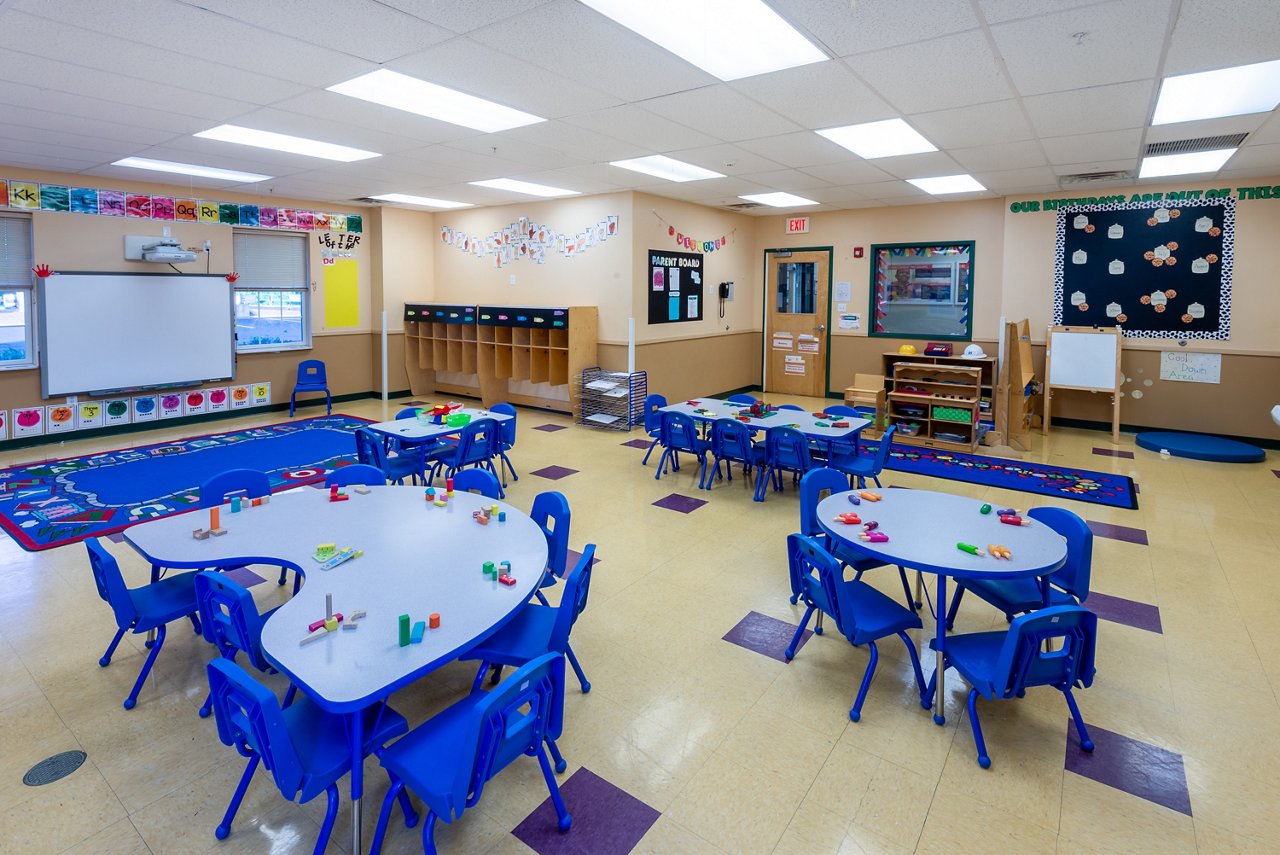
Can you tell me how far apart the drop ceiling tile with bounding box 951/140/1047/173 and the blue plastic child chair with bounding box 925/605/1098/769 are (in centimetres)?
464

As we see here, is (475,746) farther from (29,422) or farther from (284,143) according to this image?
(29,422)

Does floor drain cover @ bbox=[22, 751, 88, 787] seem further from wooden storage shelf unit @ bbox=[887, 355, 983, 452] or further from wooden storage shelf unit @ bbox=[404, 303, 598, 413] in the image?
wooden storage shelf unit @ bbox=[887, 355, 983, 452]

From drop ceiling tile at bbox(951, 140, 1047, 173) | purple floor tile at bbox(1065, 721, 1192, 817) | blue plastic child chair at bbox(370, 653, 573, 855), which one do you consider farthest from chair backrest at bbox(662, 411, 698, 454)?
blue plastic child chair at bbox(370, 653, 573, 855)

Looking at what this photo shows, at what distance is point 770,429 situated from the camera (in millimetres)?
5656

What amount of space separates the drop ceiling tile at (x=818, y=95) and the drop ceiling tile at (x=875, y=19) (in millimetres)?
379

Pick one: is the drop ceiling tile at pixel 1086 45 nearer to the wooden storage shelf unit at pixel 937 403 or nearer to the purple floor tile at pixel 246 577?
the wooden storage shelf unit at pixel 937 403

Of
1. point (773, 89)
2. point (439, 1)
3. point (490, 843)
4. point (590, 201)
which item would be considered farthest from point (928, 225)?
point (490, 843)

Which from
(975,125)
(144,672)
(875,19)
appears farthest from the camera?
(975,125)

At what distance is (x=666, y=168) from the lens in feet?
23.7

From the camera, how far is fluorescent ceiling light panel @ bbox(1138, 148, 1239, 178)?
6.12m

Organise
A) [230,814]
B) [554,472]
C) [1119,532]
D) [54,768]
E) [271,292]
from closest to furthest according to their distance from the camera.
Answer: [230,814] < [54,768] < [1119,532] < [554,472] < [271,292]

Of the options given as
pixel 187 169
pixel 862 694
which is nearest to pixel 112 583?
pixel 862 694

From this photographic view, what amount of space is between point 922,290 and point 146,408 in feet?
32.2

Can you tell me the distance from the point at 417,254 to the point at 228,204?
8.63 ft
